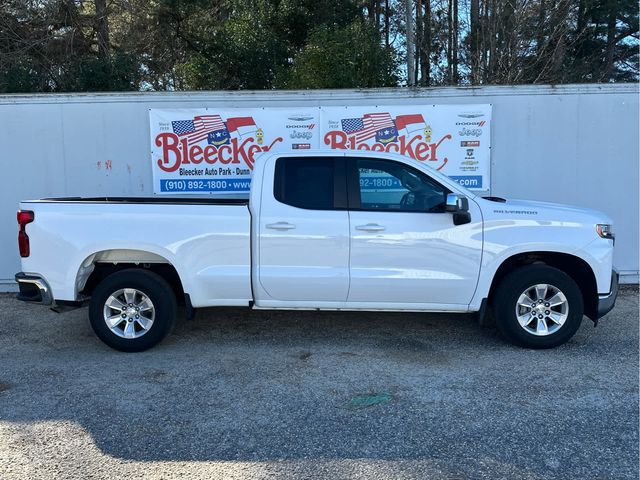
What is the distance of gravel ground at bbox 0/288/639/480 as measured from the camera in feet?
11.1

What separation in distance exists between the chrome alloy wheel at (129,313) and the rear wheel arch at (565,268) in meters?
3.32

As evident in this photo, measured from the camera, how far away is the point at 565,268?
5.34 m

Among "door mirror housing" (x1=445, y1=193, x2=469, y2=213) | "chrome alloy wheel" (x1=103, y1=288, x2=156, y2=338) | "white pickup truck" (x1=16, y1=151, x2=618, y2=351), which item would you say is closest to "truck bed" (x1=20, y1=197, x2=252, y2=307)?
"white pickup truck" (x1=16, y1=151, x2=618, y2=351)

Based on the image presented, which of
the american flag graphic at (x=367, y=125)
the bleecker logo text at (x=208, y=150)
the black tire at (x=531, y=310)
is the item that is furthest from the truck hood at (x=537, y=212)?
the bleecker logo text at (x=208, y=150)

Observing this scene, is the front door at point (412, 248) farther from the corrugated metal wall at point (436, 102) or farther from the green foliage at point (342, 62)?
the green foliage at point (342, 62)

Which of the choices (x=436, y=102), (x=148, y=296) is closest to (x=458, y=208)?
(x=148, y=296)

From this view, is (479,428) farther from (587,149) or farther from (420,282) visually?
(587,149)

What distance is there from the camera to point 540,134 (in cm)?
763

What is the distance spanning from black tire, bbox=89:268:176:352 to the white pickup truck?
0.04 ft

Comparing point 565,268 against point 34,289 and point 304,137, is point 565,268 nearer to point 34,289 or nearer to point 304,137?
point 304,137

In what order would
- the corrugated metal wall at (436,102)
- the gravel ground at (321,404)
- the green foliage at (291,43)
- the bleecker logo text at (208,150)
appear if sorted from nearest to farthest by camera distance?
the gravel ground at (321,404) < the corrugated metal wall at (436,102) < the bleecker logo text at (208,150) < the green foliage at (291,43)

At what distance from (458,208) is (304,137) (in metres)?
3.42

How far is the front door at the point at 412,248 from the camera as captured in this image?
198 inches

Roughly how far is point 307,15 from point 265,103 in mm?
9060
